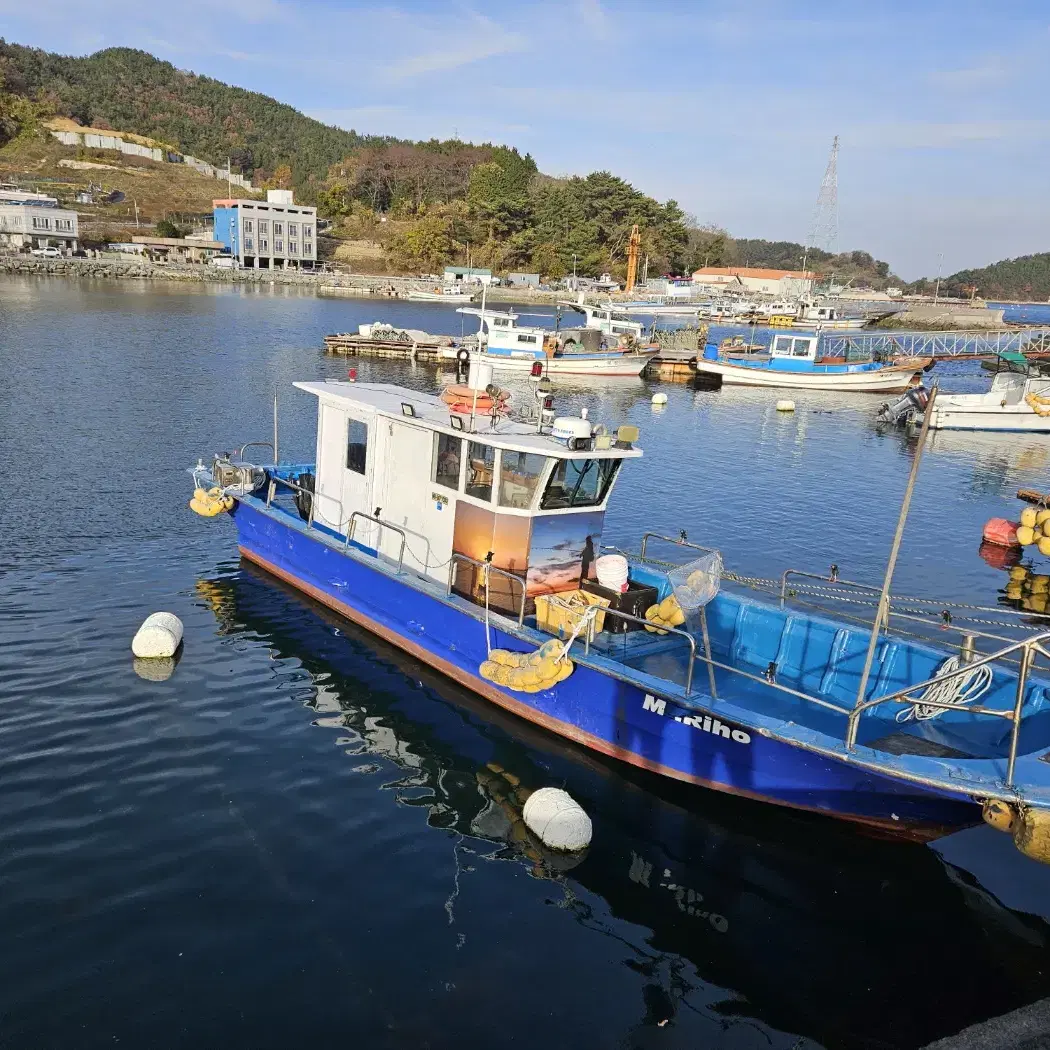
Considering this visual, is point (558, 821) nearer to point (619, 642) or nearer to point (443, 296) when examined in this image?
point (619, 642)

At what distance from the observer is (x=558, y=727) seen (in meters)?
11.3

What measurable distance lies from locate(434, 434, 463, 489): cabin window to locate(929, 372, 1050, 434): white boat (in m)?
35.2

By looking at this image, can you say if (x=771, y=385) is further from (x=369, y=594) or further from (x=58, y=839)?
(x=58, y=839)

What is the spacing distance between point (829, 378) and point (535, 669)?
47.6m

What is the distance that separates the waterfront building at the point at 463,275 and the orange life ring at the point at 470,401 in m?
107

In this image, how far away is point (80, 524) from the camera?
60.5ft

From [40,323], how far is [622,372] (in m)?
38.3

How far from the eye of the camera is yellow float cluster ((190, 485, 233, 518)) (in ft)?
53.5

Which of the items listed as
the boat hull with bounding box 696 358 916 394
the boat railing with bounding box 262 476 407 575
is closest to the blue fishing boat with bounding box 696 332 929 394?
the boat hull with bounding box 696 358 916 394

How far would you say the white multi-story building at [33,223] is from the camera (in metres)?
111

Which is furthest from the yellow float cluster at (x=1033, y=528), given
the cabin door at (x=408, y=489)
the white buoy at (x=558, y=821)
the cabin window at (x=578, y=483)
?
the white buoy at (x=558, y=821)

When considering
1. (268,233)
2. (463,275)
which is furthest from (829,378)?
(268,233)

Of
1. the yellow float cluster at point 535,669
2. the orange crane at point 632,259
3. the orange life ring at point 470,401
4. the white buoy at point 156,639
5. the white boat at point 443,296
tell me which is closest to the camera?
the yellow float cluster at point 535,669

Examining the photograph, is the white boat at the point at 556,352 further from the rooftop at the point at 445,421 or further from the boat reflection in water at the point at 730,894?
the boat reflection in water at the point at 730,894
